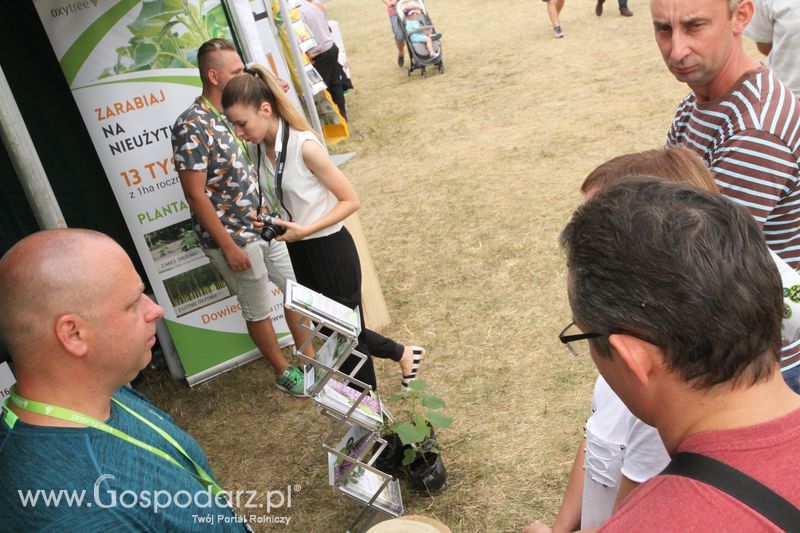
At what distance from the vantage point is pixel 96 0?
12.1 ft

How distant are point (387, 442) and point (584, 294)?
207 cm

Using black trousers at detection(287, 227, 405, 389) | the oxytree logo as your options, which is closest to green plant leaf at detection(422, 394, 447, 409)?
black trousers at detection(287, 227, 405, 389)

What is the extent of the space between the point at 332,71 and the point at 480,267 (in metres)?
4.98

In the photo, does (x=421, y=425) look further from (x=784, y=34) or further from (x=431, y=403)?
(x=784, y=34)

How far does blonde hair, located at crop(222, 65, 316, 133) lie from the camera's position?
3061 millimetres

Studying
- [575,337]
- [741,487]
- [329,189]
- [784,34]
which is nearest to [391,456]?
[329,189]

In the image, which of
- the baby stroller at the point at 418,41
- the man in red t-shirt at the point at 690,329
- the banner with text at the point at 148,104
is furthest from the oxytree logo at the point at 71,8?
the baby stroller at the point at 418,41

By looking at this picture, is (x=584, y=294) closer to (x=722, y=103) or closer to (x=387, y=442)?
(x=722, y=103)

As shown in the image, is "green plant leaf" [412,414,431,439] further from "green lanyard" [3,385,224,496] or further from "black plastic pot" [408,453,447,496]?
"green lanyard" [3,385,224,496]

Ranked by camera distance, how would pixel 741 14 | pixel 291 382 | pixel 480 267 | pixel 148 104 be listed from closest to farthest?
pixel 741 14
pixel 148 104
pixel 291 382
pixel 480 267

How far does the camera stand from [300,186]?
317 cm

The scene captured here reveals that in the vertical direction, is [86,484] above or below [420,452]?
above

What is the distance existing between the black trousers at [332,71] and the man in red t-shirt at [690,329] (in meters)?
8.45

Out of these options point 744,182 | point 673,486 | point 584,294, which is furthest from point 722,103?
point 673,486
